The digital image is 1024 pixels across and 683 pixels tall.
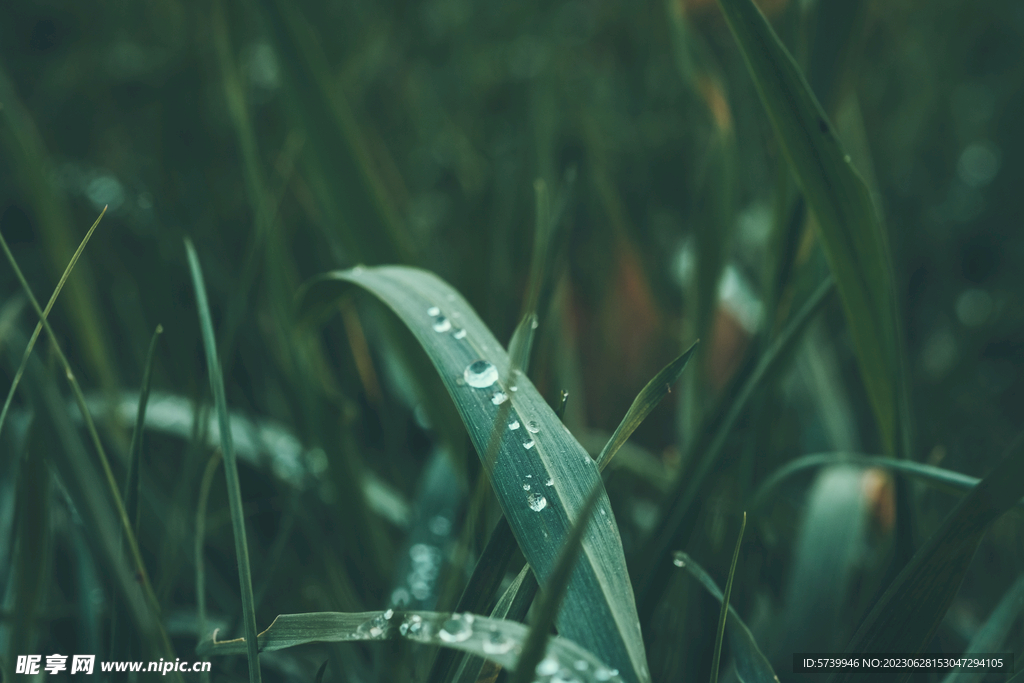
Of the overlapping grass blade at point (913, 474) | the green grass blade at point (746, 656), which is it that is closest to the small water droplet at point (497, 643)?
the green grass blade at point (746, 656)

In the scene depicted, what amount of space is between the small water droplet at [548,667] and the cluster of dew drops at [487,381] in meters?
0.06

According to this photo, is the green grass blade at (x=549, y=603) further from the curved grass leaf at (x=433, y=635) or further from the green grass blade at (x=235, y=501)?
the green grass blade at (x=235, y=501)

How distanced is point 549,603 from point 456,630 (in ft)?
0.28

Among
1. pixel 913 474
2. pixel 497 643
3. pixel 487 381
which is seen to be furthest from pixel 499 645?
pixel 913 474

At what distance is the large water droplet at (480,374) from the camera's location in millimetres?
320

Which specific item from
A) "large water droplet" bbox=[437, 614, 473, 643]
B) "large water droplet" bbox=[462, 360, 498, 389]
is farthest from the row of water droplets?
"large water droplet" bbox=[462, 360, 498, 389]

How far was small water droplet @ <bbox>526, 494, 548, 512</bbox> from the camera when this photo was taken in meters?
0.27

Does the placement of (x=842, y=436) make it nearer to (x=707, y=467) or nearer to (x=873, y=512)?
(x=873, y=512)

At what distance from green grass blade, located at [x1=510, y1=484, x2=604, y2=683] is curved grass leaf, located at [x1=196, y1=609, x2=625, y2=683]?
0.02 meters

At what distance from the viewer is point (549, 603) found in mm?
189

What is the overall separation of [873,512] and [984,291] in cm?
40

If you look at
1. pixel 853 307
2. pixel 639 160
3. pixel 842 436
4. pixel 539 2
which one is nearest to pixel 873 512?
pixel 842 436

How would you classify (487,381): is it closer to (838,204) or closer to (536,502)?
(536,502)

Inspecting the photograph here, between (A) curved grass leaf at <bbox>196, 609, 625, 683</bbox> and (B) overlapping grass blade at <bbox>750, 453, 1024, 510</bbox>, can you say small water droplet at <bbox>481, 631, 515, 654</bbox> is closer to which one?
(A) curved grass leaf at <bbox>196, 609, 625, 683</bbox>
